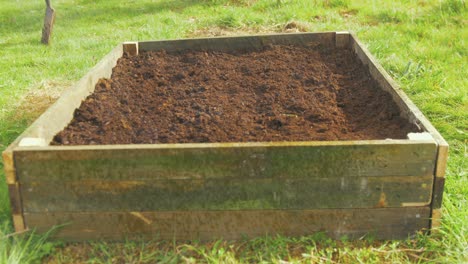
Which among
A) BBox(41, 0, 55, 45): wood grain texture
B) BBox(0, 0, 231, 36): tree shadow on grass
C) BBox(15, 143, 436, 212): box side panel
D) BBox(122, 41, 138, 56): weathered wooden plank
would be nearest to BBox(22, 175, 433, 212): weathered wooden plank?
BBox(15, 143, 436, 212): box side panel

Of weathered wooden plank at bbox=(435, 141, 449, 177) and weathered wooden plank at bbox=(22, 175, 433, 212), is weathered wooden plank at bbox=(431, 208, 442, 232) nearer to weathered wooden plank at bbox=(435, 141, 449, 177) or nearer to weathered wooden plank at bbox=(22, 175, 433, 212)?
weathered wooden plank at bbox=(22, 175, 433, 212)

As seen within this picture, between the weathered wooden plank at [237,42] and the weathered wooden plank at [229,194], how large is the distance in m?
2.55

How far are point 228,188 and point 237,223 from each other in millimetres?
207

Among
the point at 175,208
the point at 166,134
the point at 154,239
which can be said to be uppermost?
the point at 166,134

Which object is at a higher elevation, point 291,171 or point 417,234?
point 291,171

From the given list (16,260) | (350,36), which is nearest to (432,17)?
(350,36)

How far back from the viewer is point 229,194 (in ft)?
8.24

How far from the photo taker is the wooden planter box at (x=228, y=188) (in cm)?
243

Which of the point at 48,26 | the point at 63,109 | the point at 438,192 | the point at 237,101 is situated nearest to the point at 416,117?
the point at 438,192

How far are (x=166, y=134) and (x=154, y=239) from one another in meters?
0.65

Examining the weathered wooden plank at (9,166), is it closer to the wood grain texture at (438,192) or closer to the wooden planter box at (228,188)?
the wooden planter box at (228,188)

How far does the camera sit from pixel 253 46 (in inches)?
192

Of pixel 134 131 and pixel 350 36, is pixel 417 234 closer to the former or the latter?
pixel 134 131

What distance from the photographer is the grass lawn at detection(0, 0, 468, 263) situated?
2.55 m
